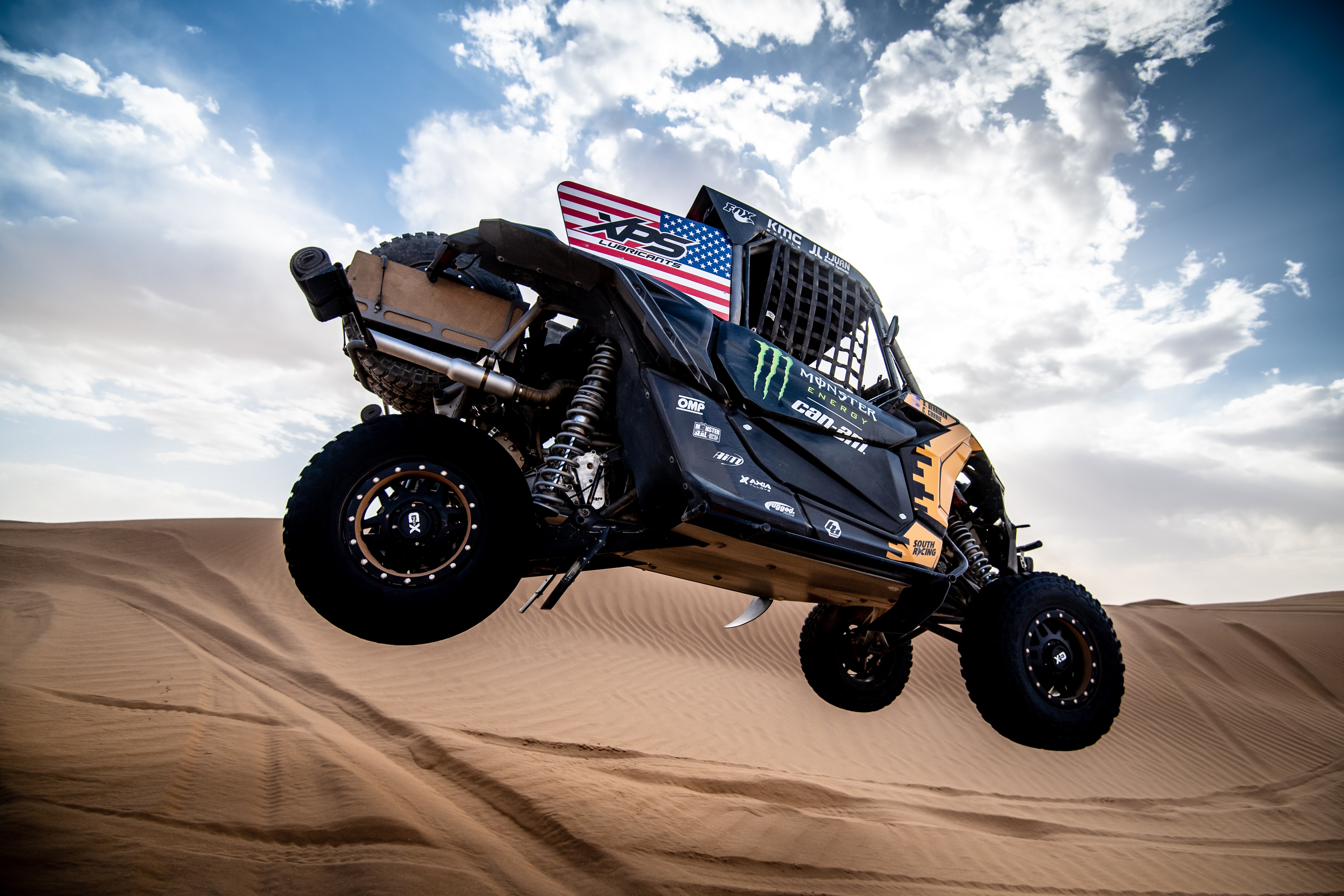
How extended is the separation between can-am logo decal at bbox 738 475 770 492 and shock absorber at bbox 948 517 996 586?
79.9 inches

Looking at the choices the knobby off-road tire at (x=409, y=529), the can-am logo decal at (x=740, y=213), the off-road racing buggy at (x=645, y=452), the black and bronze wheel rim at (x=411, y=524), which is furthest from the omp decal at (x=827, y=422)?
the black and bronze wheel rim at (x=411, y=524)

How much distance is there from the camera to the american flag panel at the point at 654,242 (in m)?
3.06

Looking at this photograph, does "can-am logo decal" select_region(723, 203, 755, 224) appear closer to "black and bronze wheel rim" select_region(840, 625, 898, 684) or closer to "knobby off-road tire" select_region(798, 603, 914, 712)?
"knobby off-road tire" select_region(798, 603, 914, 712)

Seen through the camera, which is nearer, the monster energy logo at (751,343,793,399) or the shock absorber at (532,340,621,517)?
the shock absorber at (532,340,621,517)

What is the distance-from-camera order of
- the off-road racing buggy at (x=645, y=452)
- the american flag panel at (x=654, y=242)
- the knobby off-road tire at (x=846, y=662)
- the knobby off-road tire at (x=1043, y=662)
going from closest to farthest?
the off-road racing buggy at (x=645, y=452), the american flag panel at (x=654, y=242), the knobby off-road tire at (x=1043, y=662), the knobby off-road tire at (x=846, y=662)

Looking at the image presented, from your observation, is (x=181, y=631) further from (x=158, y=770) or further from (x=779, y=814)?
(x=779, y=814)

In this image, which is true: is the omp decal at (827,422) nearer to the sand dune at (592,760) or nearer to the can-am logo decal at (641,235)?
the can-am logo decal at (641,235)

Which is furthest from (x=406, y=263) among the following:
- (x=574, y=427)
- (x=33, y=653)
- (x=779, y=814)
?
(x=33, y=653)

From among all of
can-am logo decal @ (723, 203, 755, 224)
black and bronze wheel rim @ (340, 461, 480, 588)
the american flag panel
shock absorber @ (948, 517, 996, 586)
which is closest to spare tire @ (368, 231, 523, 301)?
the american flag panel

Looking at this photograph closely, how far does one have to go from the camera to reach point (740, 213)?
386cm

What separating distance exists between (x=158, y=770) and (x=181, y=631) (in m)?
7.67

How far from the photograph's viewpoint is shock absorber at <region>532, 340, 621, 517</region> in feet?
8.83

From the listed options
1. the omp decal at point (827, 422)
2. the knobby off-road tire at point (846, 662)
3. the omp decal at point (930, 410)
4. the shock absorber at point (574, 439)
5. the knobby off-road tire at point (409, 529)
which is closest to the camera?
the knobby off-road tire at point (409, 529)

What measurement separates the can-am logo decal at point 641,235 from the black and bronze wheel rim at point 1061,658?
9.84 feet
